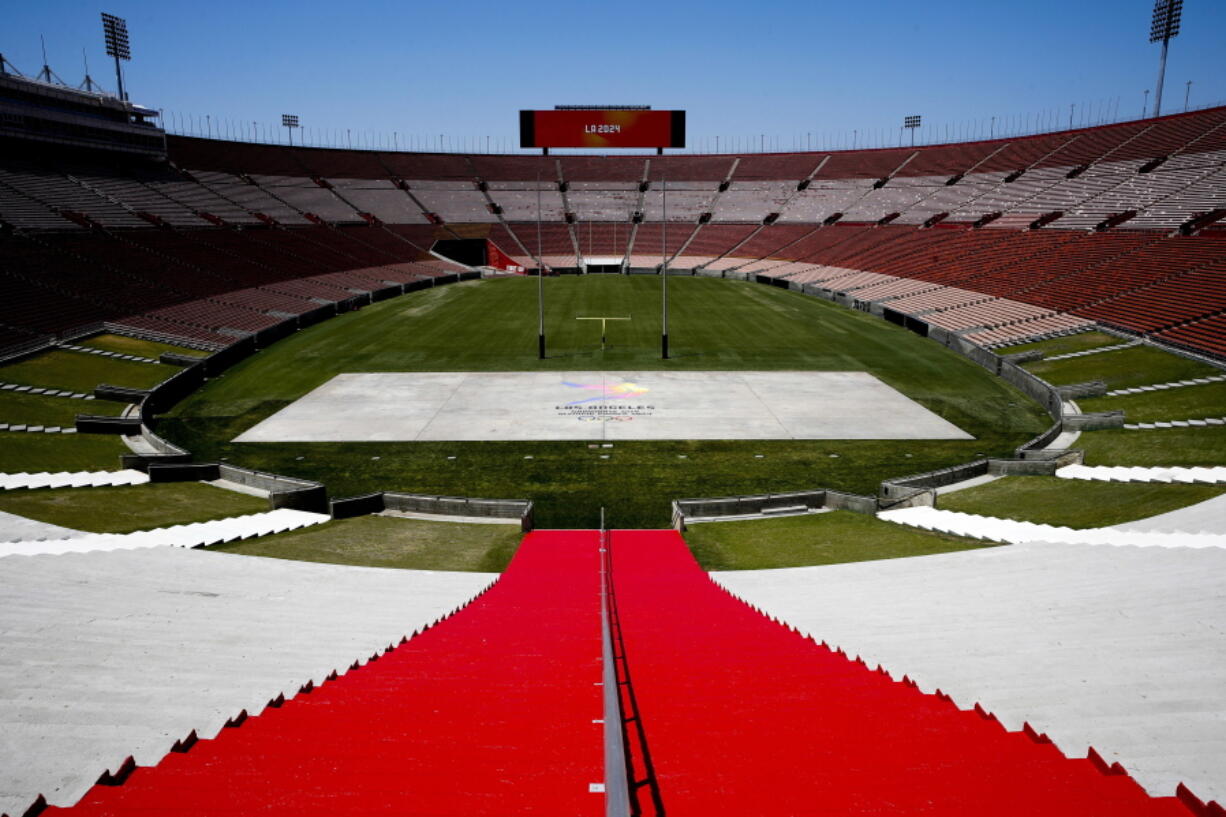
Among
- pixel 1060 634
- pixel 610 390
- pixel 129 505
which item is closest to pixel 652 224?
pixel 610 390

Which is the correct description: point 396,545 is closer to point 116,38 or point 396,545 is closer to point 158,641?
point 158,641

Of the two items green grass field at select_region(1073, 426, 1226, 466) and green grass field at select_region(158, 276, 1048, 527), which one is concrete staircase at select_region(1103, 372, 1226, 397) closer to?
green grass field at select_region(158, 276, 1048, 527)

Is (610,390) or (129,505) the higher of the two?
(610,390)

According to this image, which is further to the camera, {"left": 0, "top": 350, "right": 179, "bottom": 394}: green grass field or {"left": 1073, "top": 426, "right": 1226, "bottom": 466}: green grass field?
{"left": 0, "top": 350, "right": 179, "bottom": 394}: green grass field

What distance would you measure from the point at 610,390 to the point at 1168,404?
71.2 feet

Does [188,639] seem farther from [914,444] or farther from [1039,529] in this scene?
[914,444]

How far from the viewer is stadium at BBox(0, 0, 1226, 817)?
6227 mm

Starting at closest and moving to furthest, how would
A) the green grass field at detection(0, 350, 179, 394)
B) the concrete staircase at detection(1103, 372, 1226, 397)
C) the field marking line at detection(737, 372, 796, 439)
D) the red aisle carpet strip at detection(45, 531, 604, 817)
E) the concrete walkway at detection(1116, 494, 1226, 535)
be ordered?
the red aisle carpet strip at detection(45, 531, 604, 817)
the concrete walkway at detection(1116, 494, 1226, 535)
the field marking line at detection(737, 372, 796, 439)
the concrete staircase at detection(1103, 372, 1226, 397)
the green grass field at detection(0, 350, 179, 394)

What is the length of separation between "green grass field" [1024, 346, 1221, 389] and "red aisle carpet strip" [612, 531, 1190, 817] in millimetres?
30050

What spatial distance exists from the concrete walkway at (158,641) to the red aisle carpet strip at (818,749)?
4522 mm

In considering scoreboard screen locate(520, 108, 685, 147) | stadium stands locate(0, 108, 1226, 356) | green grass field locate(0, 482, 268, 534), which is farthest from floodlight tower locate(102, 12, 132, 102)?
green grass field locate(0, 482, 268, 534)

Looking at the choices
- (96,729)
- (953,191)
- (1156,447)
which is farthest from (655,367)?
(953,191)

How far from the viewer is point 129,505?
21.1 metres

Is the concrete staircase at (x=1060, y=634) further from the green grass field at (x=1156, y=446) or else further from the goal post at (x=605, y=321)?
the goal post at (x=605, y=321)
